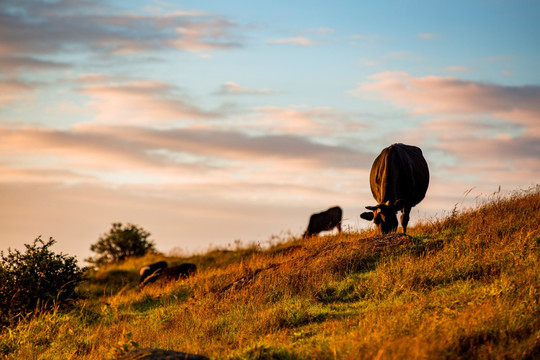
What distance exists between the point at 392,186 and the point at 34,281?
38.0 ft

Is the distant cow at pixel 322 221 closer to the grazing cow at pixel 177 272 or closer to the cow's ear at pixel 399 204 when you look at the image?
the grazing cow at pixel 177 272

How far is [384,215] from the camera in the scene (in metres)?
18.7

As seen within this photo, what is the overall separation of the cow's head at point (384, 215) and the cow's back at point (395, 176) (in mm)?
696

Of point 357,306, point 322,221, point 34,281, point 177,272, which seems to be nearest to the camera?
point 357,306

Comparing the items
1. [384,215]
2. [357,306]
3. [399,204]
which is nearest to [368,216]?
[384,215]

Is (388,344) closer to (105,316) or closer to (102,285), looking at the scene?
(105,316)

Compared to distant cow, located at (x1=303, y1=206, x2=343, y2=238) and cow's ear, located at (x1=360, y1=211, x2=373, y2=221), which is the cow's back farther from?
distant cow, located at (x1=303, y1=206, x2=343, y2=238)

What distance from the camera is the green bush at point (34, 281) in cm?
1747

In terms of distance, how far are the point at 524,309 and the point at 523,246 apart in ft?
14.2

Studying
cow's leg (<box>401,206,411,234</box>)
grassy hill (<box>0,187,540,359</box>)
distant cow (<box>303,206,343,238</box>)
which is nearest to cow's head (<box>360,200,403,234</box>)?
cow's leg (<box>401,206,411,234</box>)

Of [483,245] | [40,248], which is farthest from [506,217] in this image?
[40,248]

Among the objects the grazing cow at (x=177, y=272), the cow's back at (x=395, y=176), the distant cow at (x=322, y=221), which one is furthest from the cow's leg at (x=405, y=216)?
the distant cow at (x=322, y=221)

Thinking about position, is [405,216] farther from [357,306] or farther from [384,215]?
[357,306]

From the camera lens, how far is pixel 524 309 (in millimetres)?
10109
